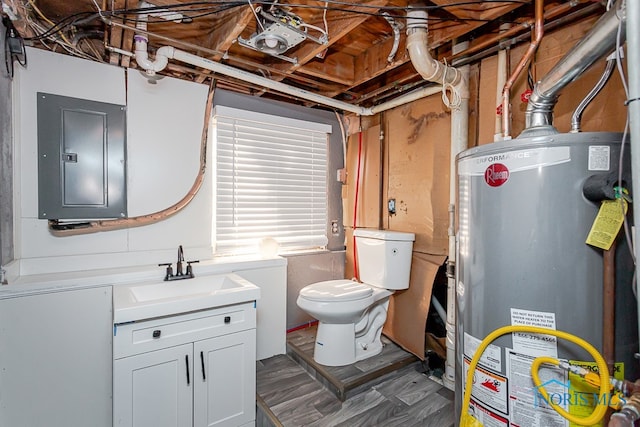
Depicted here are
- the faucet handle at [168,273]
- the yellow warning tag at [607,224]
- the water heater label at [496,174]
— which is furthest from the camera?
the faucet handle at [168,273]

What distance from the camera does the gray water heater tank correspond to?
0.95 meters

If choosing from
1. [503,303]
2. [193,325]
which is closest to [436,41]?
[503,303]

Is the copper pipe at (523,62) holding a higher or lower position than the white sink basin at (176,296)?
higher

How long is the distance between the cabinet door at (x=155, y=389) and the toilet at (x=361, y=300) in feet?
2.68

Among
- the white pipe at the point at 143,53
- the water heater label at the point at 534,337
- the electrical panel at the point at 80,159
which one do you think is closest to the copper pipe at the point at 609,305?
the water heater label at the point at 534,337

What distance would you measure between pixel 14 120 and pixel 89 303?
103 cm

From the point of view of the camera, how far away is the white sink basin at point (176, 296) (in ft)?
4.71

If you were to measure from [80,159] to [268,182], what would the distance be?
1220 millimetres

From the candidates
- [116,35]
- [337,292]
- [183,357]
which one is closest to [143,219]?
[183,357]

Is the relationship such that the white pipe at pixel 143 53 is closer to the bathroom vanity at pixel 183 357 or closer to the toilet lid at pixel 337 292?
the bathroom vanity at pixel 183 357

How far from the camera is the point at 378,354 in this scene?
2.30 m

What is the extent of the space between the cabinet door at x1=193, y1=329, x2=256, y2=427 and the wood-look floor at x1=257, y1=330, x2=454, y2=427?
7.3 inches

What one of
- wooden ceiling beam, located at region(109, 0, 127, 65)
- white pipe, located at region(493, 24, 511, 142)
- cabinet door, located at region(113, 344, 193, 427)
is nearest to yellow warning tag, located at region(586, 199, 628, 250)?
white pipe, located at region(493, 24, 511, 142)

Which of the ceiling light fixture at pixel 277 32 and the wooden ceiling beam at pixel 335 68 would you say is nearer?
the ceiling light fixture at pixel 277 32
